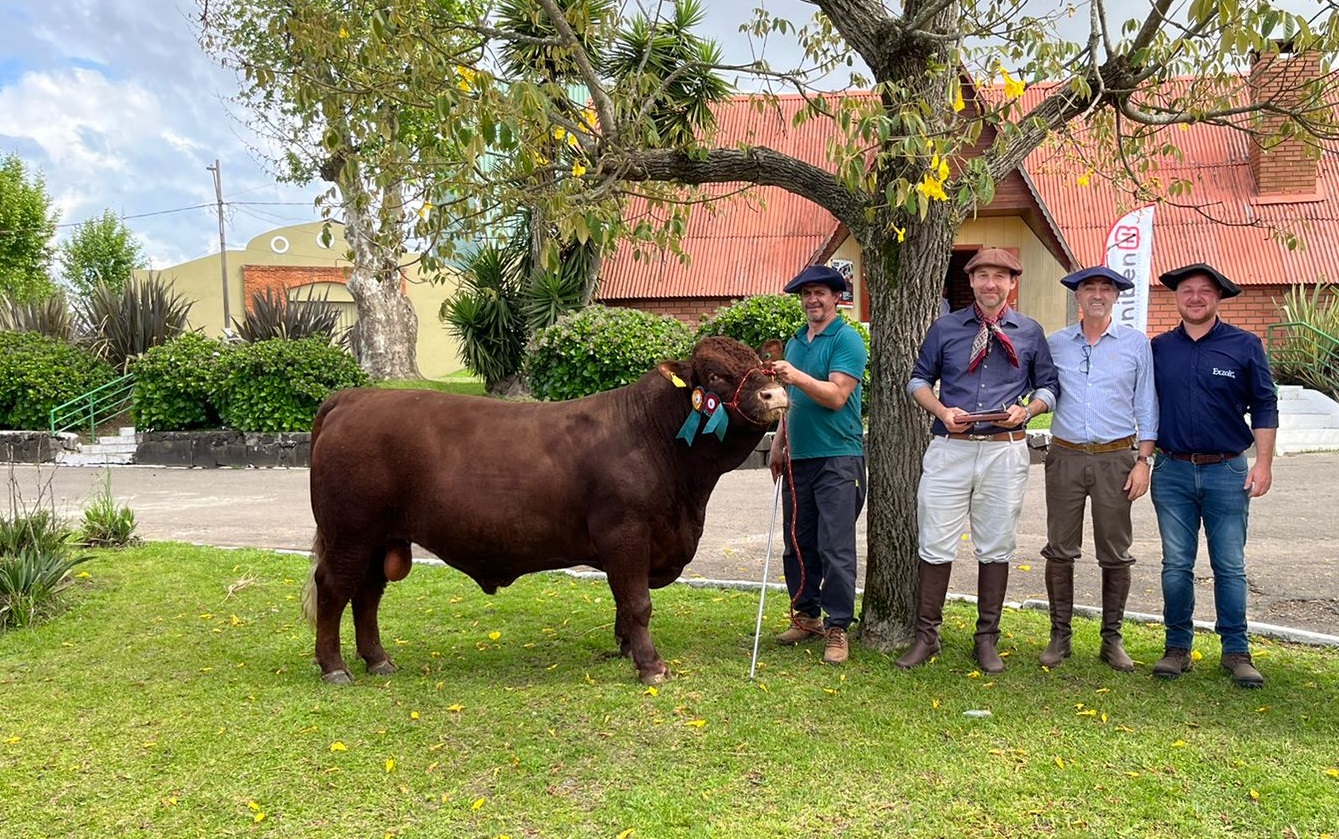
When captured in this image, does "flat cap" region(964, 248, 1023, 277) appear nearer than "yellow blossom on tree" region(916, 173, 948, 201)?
No

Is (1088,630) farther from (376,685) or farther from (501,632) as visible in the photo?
(376,685)

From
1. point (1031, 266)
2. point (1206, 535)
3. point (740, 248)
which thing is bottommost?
point (1206, 535)

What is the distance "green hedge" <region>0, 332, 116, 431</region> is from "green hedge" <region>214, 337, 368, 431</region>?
376 centimetres

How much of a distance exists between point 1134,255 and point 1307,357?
182 inches

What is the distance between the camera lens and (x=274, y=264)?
35219 millimetres

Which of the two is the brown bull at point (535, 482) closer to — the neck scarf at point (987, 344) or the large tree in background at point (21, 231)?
the neck scarf at point (987, 344)

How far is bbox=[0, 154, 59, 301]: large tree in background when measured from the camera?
1053 inches

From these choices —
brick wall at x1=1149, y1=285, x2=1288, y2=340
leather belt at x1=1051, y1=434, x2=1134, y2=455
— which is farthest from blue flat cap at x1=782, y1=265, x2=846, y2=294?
brick wall at x1=1149, y1=285, x2=1288, y2=340

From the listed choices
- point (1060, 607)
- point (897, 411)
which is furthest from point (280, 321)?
point (1060, 607)

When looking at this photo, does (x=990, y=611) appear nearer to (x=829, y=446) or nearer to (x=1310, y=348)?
(x=829, y=446)

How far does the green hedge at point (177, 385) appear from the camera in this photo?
49.1ft

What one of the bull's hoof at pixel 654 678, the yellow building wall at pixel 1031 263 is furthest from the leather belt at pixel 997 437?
the yellow building wall at pixel 1031 263

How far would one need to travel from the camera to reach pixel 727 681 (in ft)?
15.9

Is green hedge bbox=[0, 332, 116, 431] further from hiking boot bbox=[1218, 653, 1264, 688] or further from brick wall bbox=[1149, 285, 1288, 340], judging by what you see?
brick wall bbox=[1149, 285, 1288, 340]
